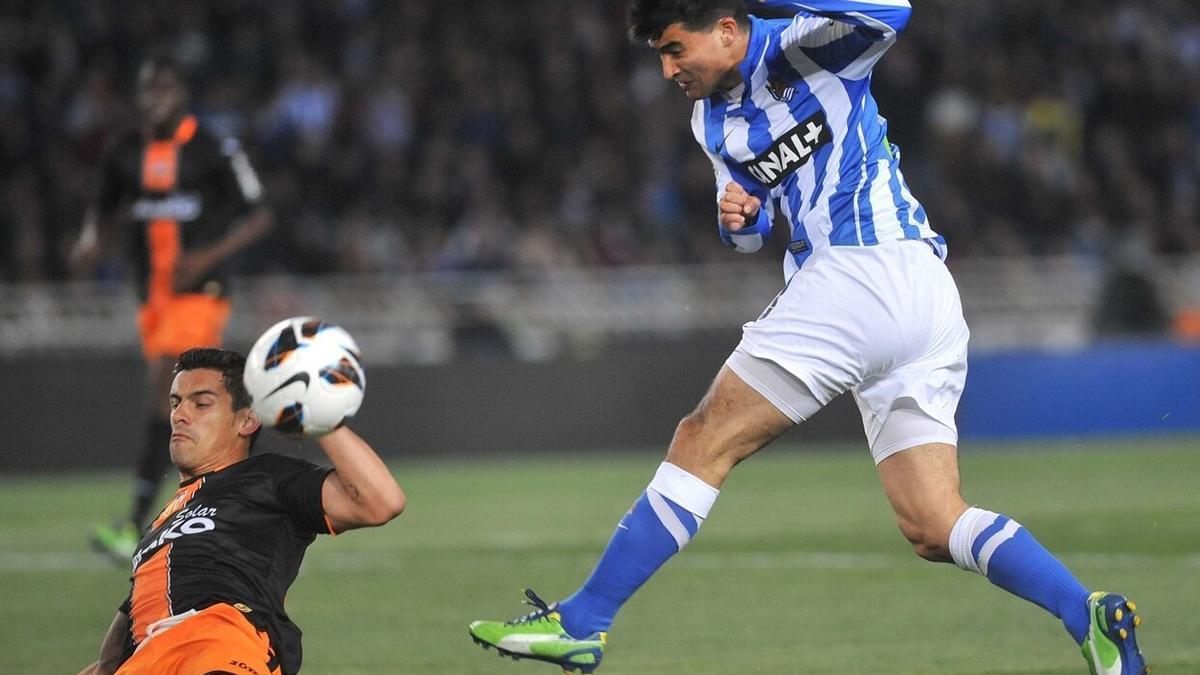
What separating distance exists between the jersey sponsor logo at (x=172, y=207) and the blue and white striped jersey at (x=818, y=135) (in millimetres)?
5742

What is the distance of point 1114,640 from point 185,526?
2.52 meters

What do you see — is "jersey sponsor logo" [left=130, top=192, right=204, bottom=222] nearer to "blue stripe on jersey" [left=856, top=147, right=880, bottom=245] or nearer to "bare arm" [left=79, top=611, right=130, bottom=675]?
"bare arm" [left=79, top=611, right=130, bottom=675]

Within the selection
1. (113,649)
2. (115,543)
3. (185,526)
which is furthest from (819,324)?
(115,543)

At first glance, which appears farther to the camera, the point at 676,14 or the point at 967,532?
the point at 676,14

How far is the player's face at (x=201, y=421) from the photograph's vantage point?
4.95 meters

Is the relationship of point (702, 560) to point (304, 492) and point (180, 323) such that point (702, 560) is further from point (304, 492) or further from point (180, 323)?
point (304, 492)

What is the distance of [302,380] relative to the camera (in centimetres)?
437

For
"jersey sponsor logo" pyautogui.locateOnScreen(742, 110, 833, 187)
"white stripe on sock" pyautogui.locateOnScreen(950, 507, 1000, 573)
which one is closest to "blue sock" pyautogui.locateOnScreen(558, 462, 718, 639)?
"white stripe on sock" pyautogui.locateOnScreen(950, 507, 1000, 573)

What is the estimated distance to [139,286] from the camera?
34.9ft

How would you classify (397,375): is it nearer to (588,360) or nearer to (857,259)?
(588,360)

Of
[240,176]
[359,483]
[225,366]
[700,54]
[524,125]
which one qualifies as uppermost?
[700,54]

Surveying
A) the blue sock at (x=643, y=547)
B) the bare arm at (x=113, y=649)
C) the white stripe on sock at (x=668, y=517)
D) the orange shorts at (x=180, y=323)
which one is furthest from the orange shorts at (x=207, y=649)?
the orange shorts at (x=180, y=323)

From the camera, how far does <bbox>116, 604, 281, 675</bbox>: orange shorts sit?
457 centimetres

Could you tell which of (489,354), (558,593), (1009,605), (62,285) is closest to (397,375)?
(489,354)
